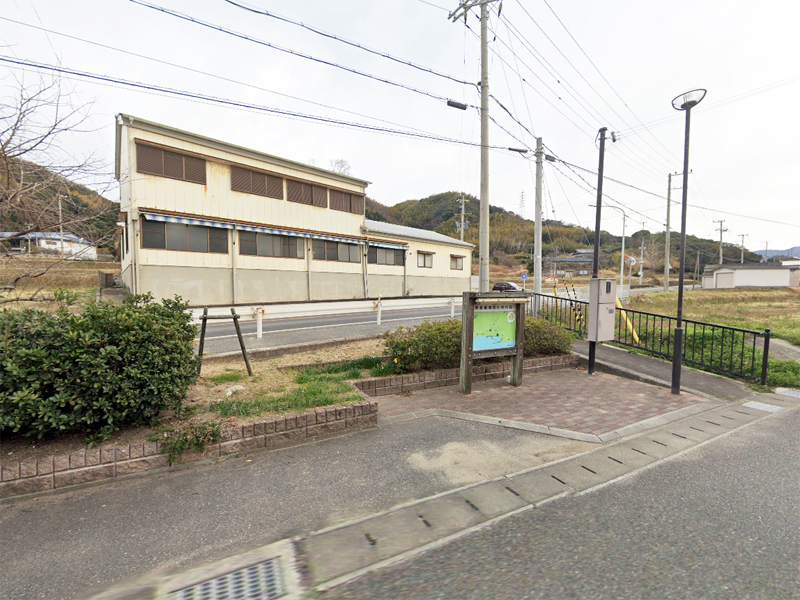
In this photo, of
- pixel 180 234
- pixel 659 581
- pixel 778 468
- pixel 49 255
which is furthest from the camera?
pixel 180 234

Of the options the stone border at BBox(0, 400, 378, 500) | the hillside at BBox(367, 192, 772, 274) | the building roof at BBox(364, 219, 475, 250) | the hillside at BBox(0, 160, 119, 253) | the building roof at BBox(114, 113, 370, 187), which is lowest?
the stone border at BBox(0, 400, 378, 500)

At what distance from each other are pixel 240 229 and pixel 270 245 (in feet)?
6.00

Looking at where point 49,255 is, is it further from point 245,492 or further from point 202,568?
point 202,568

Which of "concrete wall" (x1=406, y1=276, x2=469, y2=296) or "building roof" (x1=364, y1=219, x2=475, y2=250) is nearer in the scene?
"building roof" (x1=364, y1=219, x2=475, y2=250)

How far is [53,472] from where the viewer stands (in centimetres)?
288

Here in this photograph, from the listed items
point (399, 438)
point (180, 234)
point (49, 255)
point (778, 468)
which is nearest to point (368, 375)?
point (399, 438)

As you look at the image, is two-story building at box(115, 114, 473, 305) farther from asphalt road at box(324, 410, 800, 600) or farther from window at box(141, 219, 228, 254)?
asphalt road at box(324, 410, 800, 600)

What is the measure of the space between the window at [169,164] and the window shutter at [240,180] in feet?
4.62

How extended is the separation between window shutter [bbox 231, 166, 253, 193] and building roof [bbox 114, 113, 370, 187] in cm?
84

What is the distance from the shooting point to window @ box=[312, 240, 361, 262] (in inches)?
886

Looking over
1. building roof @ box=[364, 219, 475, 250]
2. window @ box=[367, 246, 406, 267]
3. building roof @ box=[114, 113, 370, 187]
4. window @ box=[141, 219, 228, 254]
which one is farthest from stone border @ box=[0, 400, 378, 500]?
building roof @ box=[364, 219, 475, 250]

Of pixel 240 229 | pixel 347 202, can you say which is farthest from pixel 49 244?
pixel 347 202

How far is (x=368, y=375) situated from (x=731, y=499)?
14.1 ft

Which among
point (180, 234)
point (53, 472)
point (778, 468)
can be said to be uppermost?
point (180, 234)
